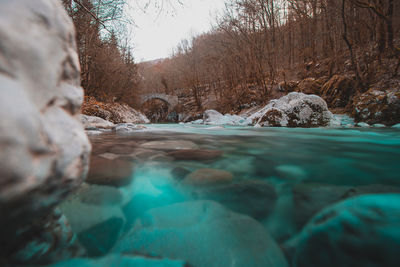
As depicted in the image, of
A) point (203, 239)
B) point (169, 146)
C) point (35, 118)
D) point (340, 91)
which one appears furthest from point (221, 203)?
point (340, 91)

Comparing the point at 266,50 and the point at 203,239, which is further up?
the point at 266,50

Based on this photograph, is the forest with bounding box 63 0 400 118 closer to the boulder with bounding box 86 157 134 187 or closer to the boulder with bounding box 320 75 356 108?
the boulder with bounding box 320 75 356 108

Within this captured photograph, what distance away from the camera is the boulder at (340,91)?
6.77m

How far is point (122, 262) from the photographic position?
0.71 metres

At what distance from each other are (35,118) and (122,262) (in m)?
0.61

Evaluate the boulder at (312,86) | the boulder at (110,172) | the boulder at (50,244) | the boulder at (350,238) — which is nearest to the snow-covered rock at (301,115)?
the boulder at (312,86)

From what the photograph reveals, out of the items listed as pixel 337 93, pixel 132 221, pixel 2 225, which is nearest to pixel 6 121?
pixel 2 225

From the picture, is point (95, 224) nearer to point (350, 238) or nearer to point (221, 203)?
point (221, 203)

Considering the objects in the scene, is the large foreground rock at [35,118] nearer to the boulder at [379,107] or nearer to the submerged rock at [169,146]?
the submerged rock at [169,146]

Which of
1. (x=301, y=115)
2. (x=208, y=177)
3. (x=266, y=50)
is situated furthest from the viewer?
(x=266, y=50)

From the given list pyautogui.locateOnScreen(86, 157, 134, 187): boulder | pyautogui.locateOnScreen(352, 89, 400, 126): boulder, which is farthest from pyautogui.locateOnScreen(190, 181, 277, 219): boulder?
pyautogui.locateOnScreen(352, 89, 400, 126): boulder

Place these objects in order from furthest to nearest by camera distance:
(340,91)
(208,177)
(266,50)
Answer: (266,50) → (340,91) → (208,177)

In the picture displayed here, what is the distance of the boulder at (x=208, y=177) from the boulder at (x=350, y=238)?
0.61 meters

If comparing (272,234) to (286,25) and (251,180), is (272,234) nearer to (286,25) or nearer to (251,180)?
(251,180)
